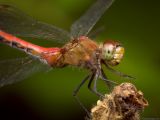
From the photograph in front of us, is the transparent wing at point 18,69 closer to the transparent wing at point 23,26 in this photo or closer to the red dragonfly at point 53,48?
the red dragonfly at point 53,48

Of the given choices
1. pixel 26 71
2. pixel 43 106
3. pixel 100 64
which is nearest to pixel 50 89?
pixel 43 106

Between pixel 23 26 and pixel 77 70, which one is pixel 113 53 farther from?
pixel 23 26

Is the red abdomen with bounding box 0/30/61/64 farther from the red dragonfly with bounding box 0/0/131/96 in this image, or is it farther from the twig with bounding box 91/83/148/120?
the twig with bounding box 91/83/148/120

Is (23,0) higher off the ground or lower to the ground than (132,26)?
higher

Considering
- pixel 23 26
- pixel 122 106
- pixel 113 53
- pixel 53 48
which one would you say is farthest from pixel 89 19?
pixel 122 106

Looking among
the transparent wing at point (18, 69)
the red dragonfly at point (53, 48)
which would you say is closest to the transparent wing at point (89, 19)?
the red dragonfly at point (53, 48)

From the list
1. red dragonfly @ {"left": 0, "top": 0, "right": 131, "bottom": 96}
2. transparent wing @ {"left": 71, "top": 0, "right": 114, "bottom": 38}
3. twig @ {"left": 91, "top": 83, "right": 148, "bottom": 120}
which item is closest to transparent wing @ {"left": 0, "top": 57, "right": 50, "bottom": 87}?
red dragonfly @ {"left": 0, "top": 0, "right": 131, "bottom": 96}

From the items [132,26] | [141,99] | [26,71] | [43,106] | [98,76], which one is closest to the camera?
[141,99]

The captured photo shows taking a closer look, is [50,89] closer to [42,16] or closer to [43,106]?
[43,106]
